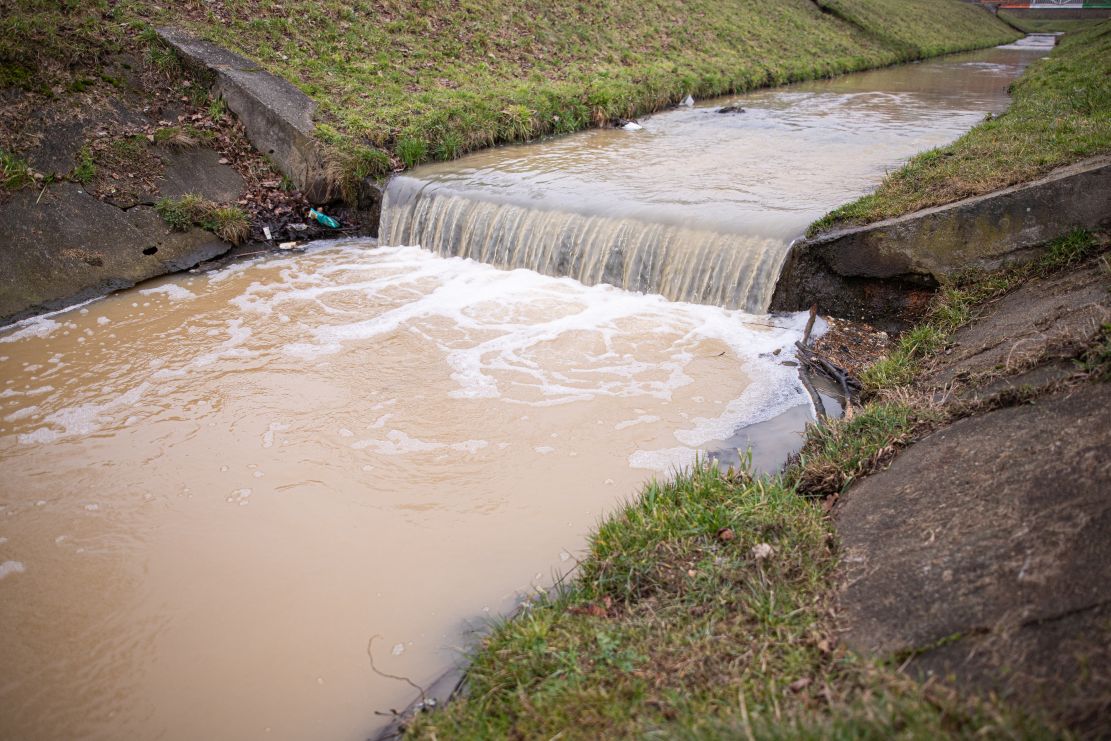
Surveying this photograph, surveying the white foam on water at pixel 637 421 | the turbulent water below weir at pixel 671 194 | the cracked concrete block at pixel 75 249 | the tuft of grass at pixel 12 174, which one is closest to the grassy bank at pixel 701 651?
the white foam on water at pixel 637 421

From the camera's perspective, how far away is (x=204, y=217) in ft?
32.8

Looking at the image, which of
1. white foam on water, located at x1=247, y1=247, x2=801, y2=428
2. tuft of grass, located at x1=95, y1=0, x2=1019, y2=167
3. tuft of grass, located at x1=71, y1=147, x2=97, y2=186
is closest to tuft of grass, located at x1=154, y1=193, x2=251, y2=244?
tuft of grass, located at x1=71, y1=147, x2=97, y2=186

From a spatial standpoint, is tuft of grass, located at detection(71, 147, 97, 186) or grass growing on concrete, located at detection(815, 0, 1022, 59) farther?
grass growing on concrete, located at detection(815, 0, 1022, 59)

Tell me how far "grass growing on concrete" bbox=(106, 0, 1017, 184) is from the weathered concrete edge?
0.36 m

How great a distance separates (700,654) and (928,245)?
5.33 m

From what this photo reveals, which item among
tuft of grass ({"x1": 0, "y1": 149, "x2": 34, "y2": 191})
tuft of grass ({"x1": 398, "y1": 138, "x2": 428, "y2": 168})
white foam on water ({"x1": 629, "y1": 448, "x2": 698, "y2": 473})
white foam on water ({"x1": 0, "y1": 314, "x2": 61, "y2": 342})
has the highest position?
tuft of grass ({"x1": 398, "y1": 138, "x2": 428, "y2": 168})

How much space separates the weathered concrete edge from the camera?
1118cm

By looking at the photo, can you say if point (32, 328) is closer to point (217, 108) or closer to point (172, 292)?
point (172, 292)

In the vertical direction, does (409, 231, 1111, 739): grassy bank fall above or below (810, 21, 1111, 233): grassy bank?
below

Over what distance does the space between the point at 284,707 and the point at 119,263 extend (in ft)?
25.5

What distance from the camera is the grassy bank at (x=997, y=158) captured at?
22.8ft

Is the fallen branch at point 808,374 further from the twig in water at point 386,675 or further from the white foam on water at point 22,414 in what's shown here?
the white foam on water at point 22,414

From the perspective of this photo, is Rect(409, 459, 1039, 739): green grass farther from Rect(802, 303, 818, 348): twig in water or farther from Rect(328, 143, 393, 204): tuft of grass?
Rect(328, 143, 393, 204): tuft of grass

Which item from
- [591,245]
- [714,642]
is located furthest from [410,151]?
[714,642]
